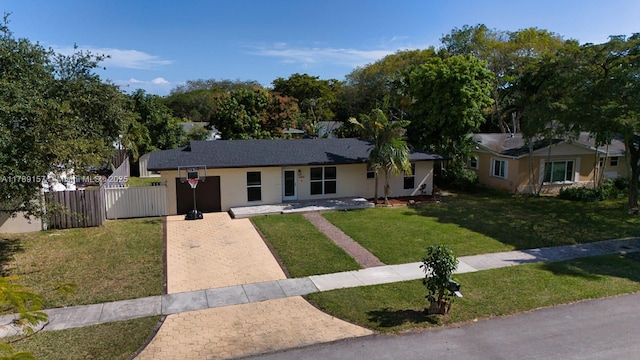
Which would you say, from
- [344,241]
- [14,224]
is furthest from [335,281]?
[14,224]

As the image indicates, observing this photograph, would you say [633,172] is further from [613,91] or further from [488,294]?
[488,294]

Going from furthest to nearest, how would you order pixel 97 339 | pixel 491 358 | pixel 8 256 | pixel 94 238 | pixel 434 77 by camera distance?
Answer: pixel 434 77, pixel 94 238, pixel 8 256, pixel 97 339, pixel 491 358

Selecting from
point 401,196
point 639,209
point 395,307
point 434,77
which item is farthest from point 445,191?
point 395,307

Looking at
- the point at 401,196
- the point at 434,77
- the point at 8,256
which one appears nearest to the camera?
the point at 8,256

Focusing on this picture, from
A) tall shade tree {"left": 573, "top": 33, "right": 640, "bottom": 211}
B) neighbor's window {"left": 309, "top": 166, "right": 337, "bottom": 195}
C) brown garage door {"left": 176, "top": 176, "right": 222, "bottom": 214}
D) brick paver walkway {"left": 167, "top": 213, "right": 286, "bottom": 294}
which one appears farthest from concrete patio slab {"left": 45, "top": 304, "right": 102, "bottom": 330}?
tall shade tree {"left": 573, "top": 33, "right": 640, "bottom": 211}

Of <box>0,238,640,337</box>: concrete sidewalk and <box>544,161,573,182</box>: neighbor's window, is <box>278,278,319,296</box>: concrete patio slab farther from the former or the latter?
<box>544,161,573,182</box>: neighbor's window

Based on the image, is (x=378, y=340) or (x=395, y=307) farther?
(x=395, y=307)

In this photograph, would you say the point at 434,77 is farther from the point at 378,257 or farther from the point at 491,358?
the point at 491,358
